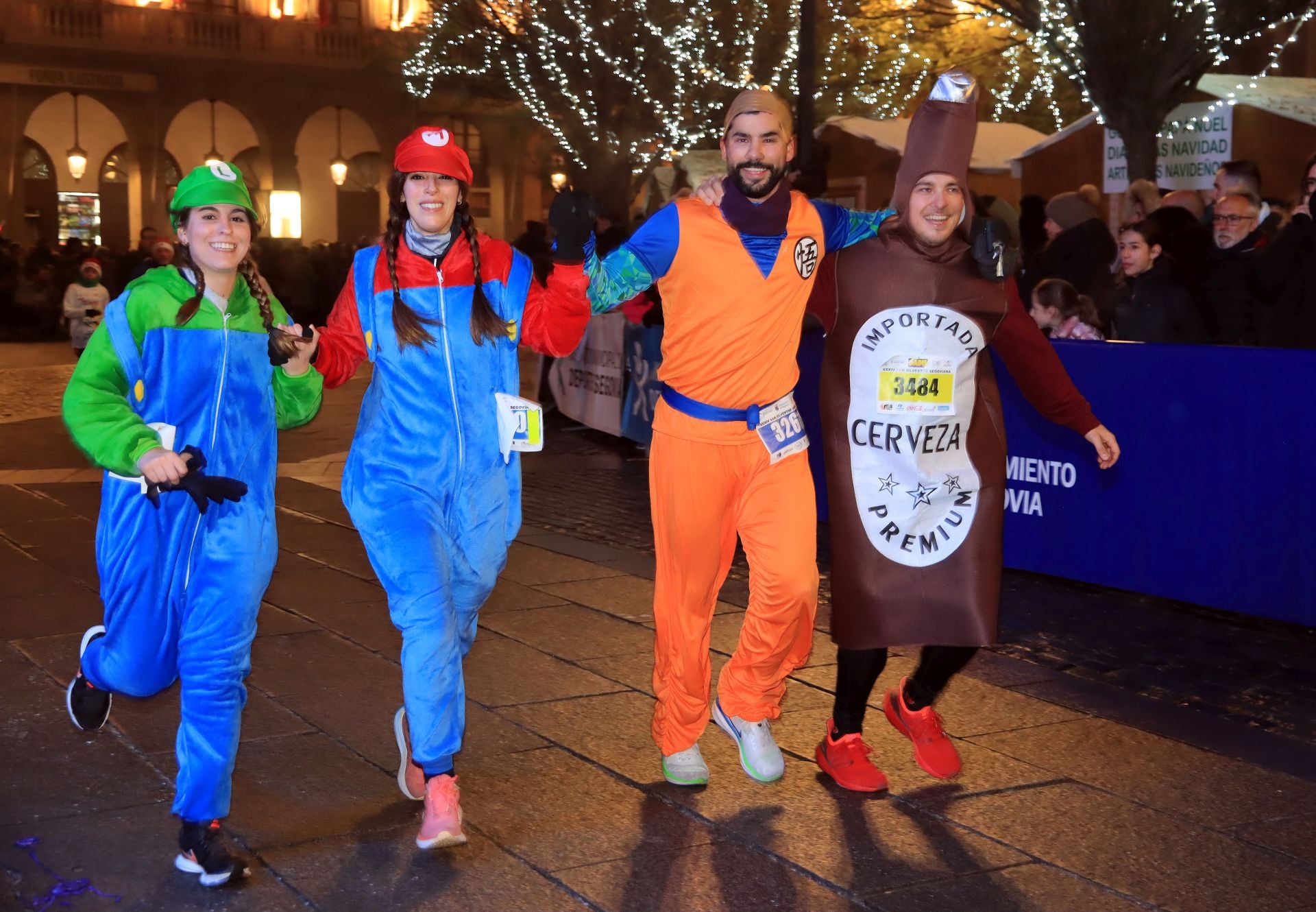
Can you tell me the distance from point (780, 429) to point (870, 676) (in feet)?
2.83

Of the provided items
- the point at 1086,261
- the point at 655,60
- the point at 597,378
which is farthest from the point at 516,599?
the point at 655,60

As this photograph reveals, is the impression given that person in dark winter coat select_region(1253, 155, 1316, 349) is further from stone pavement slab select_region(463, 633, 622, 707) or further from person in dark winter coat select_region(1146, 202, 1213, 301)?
stone pavement slab select_region(463, 633, 622, 707)

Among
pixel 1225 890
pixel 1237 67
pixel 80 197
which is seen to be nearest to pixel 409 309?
pixel 1225 890

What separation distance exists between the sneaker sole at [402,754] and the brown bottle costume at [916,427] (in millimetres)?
1327

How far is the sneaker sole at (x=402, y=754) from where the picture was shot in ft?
15.2

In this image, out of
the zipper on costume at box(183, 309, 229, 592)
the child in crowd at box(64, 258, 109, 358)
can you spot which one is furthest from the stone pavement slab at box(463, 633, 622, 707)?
the child in crowd at box(64, 258, 109, 358)

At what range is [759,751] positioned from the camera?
4.89m

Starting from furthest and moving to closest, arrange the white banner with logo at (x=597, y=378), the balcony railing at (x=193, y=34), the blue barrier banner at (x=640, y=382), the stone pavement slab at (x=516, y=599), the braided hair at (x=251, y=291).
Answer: the balcony railing at (x=193, y=34)
the white banner with logo at (x=597, y=378)
the blue barrier banner at (x=640, y=382)
the stone pavement slab at (x=516, y=599)
the braided hair at (x=251, y=291)

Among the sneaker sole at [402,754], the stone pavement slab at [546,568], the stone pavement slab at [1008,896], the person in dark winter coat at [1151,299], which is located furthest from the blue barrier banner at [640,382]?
the stone pavement slab at [1008,896]

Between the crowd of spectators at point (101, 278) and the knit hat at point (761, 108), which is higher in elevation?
the knit hat at point (761, 108)

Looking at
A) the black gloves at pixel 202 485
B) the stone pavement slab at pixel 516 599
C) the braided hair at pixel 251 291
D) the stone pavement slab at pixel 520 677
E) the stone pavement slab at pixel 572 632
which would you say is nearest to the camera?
the black gloves at pixel 202 485

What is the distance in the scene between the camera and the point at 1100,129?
16094 mm

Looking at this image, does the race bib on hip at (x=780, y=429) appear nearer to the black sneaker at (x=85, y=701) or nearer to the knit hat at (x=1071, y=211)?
the black sneaker at (x=85, y=701)

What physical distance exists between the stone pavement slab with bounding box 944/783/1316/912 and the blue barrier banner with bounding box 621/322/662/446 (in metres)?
Answer: 7.56
